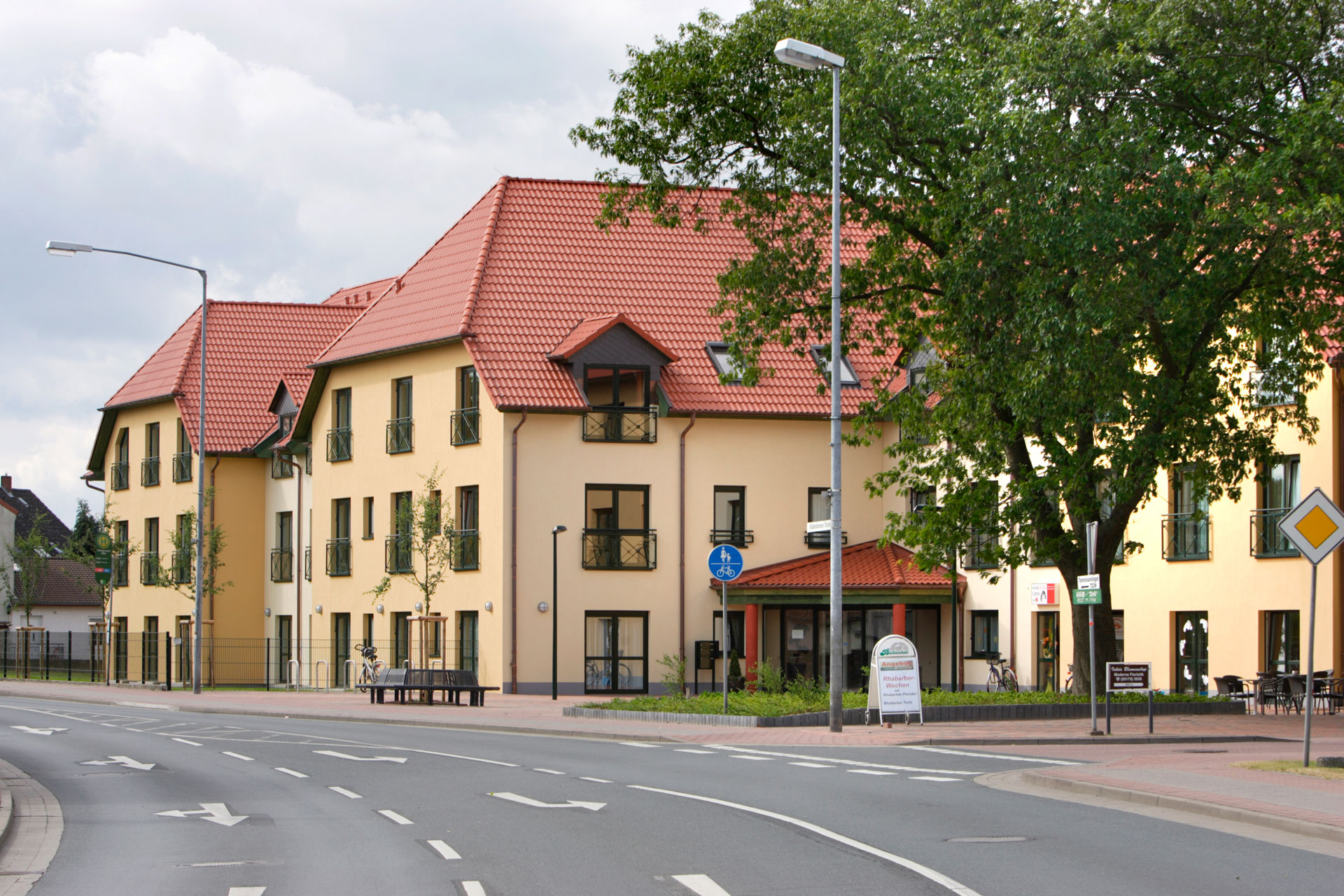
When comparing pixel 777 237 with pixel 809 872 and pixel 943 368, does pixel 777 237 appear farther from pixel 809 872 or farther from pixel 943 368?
pixel 809 872

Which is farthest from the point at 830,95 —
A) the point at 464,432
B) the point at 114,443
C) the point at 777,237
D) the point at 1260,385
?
the point at 114,443

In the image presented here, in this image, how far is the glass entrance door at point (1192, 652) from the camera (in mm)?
37438

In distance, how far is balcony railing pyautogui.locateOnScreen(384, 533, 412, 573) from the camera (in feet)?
143

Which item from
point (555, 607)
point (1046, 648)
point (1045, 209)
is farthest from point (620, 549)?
point (1045, 209)

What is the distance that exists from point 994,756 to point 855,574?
841 inches

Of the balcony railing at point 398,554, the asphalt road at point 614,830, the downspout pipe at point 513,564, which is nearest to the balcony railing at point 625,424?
the downspout pipe at point 513,564

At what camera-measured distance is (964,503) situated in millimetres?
29297

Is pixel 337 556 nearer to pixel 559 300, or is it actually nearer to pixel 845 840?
pixel 559 300

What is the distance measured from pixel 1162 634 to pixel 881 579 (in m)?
7.05

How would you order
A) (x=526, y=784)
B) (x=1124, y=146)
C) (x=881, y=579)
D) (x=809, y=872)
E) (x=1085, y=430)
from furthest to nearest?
(x=881, y=579) < (x=1085, y=430) < (x=1124, y=146) < (x=526, y=784) < (x=809, y=872)

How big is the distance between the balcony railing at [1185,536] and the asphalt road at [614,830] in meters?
17.7

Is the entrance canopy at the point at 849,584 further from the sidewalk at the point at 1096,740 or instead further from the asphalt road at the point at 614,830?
the asphalt road at the point at 614,830

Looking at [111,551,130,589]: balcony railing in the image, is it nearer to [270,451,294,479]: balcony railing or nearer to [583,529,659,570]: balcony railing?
[270,451,294,479]: balcony railing

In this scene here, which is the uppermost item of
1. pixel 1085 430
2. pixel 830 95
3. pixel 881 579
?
pixel 830 95
